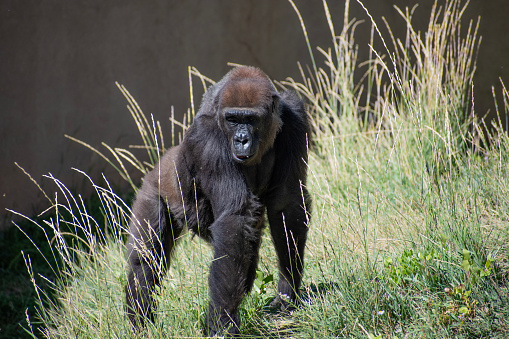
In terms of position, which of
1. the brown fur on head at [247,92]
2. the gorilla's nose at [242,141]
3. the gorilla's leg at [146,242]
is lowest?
the gorilla's leg at [146,242]

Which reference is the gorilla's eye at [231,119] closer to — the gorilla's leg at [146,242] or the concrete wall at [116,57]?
the gorilla's leg at [146,242]

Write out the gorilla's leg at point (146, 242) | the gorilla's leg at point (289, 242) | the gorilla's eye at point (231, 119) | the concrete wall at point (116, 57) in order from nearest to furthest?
1. the gorilla's eye at point (231, 119)
2. the gorilla's leg at point (289, 242)
3. the gorilla's leg at point (146, 242)
4. the concrete wall at point (116, 57)

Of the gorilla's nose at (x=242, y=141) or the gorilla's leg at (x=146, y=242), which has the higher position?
the gorilla's nose at (x=242, y=141)

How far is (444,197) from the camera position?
3.47m

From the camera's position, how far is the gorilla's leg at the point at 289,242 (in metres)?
3.39

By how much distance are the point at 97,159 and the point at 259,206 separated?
3545mm

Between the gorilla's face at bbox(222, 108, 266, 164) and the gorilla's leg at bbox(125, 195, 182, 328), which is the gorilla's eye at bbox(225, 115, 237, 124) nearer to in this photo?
the gorilla's face at bbox(222, 108, 266, 164)

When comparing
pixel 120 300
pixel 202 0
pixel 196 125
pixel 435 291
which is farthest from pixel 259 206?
pixel 202 0

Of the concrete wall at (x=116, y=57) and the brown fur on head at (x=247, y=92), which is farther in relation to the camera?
the concrete wall at (x=116, y=57)

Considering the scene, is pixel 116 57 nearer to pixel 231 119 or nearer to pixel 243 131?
pixel 231 119

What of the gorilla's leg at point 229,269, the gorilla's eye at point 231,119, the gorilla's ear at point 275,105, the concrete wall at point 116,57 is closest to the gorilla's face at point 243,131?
the gorilla's eye at point 231,119

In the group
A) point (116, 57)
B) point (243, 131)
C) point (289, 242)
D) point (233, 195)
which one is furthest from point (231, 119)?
point (116, 57)

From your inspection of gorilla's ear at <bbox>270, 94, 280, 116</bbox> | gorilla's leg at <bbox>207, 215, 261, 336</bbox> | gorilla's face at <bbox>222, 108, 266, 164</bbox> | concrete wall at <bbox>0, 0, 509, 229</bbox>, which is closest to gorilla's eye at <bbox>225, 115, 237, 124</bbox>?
gorilla's face at <bbox>222, 108, 266, 164</bbox>

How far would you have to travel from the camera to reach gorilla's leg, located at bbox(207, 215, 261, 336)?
308 centimetres
